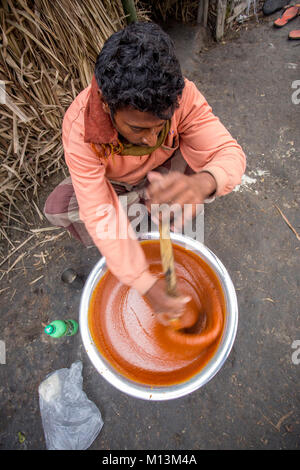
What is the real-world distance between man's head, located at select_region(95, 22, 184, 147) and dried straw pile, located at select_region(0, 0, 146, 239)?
94cm

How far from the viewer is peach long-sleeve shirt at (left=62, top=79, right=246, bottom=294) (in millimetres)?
936

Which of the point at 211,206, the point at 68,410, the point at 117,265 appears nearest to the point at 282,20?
the point at 211,206

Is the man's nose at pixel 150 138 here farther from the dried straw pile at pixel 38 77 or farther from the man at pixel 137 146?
the dried straw pile at pixel 38 77

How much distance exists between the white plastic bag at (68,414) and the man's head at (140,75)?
1.24 metres

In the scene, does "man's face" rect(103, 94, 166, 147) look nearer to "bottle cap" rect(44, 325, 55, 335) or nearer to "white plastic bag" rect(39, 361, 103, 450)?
"bottle cap" rect(44, 325, 55, 335)

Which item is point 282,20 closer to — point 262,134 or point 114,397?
point 262,134

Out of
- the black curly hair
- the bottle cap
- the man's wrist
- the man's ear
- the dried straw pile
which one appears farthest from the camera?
the dried straw pile

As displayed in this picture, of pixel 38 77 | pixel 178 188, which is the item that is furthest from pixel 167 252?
pixel 38 77

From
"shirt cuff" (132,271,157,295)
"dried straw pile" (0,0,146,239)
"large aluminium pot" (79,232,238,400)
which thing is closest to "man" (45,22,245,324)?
"shirt cuff" (132,271,157,295)

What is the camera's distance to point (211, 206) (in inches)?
66.6

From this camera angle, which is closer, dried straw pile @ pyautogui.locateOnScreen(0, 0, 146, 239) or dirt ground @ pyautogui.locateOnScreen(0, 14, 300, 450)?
dirt ground @ pyautogui.locateOnScreen(0, 14, 300, 450)

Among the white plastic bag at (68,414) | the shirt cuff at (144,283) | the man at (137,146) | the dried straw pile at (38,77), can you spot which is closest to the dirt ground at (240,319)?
the white plastic bag at (68,414)

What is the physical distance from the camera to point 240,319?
1.42 metres
